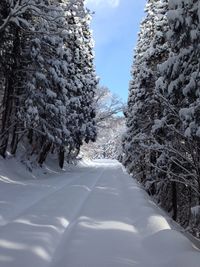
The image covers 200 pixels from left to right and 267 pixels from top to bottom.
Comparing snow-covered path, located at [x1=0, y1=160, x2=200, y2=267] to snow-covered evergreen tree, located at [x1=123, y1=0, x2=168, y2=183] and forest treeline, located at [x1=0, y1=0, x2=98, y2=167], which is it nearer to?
forest treeline, located at [x1=0, y1=0, x2=98, y2=167]

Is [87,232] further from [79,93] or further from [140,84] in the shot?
[79,93]

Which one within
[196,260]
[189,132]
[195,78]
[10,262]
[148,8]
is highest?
[148,8]

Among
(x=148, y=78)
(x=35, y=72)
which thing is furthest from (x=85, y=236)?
(x=148, y=78)

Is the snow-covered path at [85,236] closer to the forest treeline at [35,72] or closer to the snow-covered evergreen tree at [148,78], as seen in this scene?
the forest treeline at [35,72]

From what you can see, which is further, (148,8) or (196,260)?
(148,8)

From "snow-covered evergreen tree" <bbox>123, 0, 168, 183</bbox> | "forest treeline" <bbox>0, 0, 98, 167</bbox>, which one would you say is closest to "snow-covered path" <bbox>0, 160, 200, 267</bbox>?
"forest treeline" <bbox>0, 0, 98, 167</bbox>

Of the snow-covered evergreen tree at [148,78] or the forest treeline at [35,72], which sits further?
the snow-covered evergreen tree at [148,78]

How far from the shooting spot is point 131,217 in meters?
10.8

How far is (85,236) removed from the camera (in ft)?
26.8

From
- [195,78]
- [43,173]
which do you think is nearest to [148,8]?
[43,173]

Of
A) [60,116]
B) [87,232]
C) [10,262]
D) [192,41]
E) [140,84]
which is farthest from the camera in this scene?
[140,84]

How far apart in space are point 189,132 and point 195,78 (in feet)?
4.08

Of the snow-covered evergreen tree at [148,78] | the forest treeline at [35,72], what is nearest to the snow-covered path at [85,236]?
the forest treeline at [35,72]

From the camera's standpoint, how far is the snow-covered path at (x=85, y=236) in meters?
6.50
